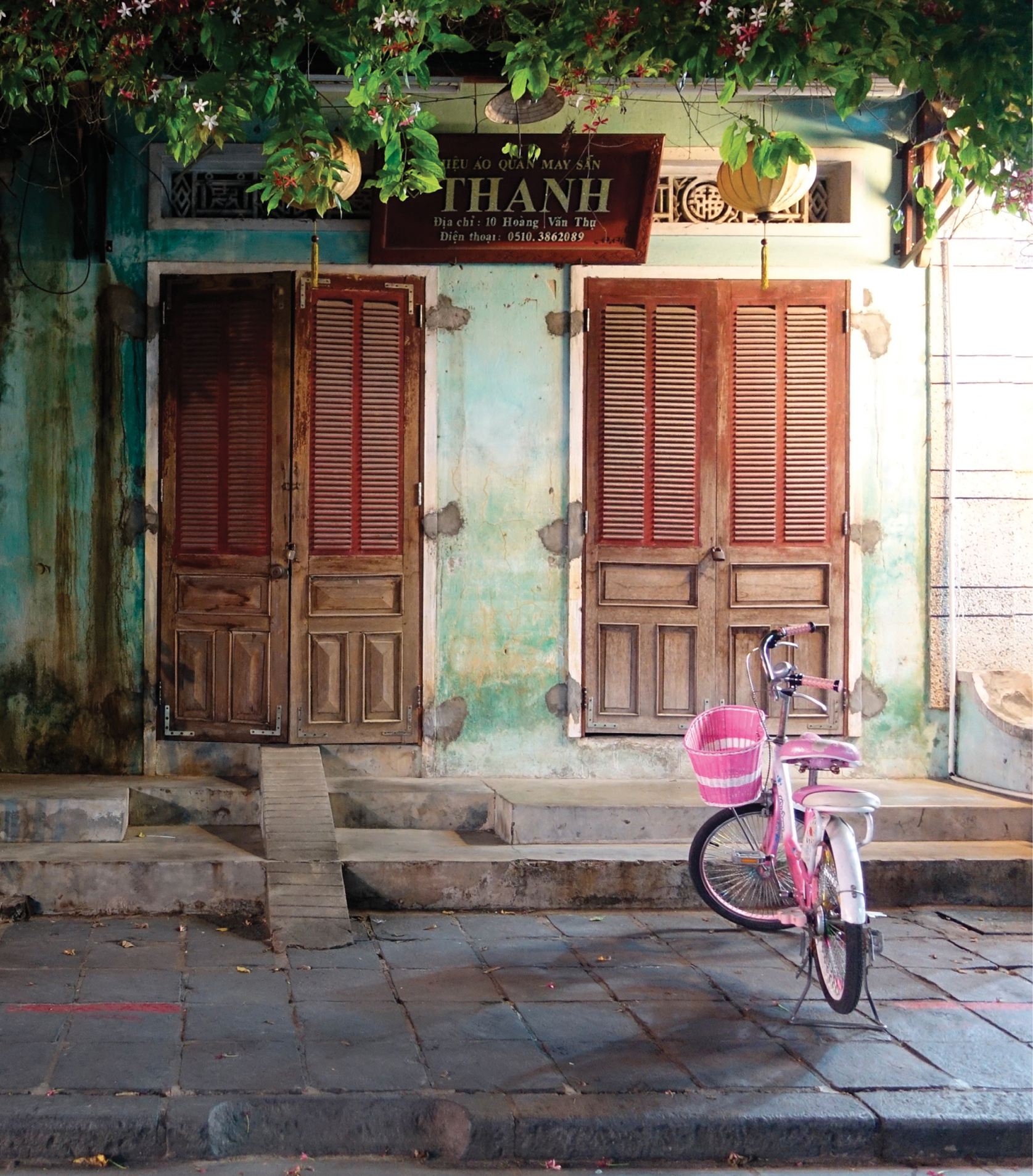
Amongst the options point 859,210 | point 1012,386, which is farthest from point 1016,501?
point 859,210

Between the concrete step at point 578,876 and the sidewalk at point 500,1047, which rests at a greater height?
the concrete step at point 578,876

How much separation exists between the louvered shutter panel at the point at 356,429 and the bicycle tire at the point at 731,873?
2.95 m

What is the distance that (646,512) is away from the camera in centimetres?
855

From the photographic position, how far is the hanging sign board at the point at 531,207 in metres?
8.16

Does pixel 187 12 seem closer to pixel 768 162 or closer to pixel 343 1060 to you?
pixel 768 162

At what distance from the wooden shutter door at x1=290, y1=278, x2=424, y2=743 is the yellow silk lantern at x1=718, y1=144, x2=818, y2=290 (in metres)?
2.08

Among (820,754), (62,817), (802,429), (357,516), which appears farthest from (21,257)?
(820,754)

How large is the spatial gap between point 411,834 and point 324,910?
53.5 inches

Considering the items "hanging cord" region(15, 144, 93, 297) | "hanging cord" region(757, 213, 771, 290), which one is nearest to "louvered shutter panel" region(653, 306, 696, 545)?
"hanging cord" region(757, 213, 771, 290)

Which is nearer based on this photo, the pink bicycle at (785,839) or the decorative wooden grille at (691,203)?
the pink bicycle at (785,839)

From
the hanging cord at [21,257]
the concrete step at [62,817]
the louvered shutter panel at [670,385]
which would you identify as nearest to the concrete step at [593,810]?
the concrete step at [62,817]

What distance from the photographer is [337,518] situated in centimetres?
841

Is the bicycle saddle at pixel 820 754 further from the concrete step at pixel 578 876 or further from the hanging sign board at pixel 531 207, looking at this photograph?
the hanging sign board at pixel 531 207

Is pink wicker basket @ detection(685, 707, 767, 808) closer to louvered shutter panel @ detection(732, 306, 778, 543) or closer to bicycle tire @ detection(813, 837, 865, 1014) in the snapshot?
bicycle tire @ detection(813, 837, 865, 1014)
